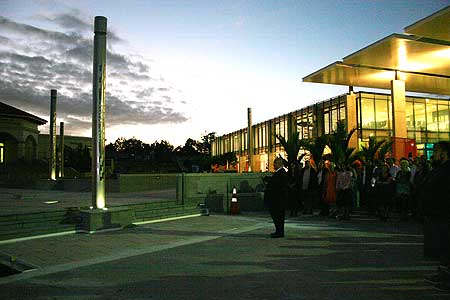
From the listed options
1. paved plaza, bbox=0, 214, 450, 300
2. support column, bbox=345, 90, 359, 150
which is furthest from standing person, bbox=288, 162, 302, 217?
support column, bbox=345, 90, 359, 150

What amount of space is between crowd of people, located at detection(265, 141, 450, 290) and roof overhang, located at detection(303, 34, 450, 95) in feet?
19.9

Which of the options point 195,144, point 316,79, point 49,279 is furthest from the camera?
point 195,144

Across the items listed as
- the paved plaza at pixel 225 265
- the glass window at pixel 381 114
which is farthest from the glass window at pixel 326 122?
the paved plaza at pixel 225 265

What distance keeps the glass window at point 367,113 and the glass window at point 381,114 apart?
43 centimetres

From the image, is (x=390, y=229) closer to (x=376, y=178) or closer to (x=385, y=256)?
(x=376, y=178)

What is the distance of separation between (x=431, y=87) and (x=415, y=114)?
16.5 ft

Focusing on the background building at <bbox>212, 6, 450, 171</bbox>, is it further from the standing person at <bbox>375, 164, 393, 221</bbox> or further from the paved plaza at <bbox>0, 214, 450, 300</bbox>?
the paved plaza at <bbox>0, 214, 450, 300</bbox>

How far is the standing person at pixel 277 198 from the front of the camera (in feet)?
30.6

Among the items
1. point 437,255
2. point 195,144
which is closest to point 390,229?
point 437,255

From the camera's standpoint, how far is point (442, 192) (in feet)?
18.0

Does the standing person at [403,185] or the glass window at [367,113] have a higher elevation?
the glass window at [367,113]

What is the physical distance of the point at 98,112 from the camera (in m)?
10.5

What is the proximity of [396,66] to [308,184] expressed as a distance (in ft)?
37.5

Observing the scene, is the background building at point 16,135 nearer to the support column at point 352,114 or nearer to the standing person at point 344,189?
the support column at point 352,114
